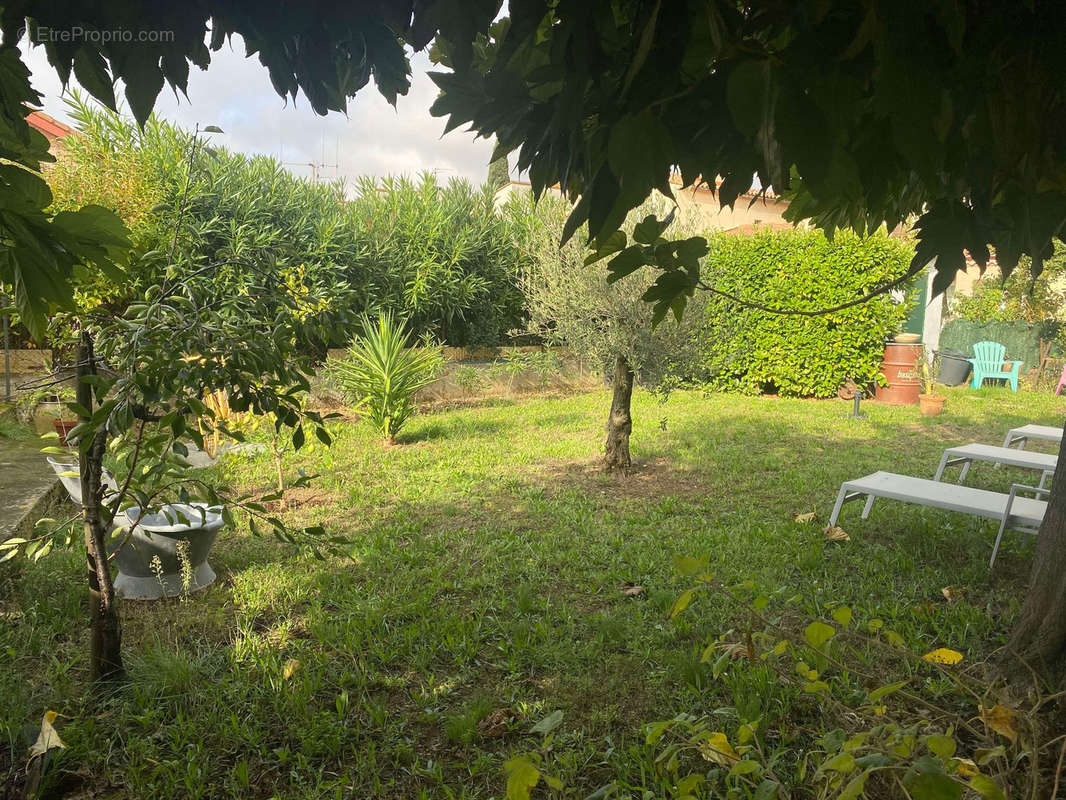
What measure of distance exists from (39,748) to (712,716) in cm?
230

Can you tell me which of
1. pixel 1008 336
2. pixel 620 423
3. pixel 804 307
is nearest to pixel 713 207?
pixel 1008 336

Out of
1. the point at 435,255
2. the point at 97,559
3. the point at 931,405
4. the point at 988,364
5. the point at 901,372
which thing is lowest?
the point at 97,559

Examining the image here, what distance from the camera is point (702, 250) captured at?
68.1 inches

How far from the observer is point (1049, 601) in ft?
9.29

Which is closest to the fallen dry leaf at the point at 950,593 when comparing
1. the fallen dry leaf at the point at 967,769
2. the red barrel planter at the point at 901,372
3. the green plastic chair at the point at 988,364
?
the fallen dry leaf at the point at 967,769

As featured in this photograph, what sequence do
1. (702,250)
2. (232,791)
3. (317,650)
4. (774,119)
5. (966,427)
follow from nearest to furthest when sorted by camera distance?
(774,119) → (702,250) → (232,791) → (317,650) → (966,427)

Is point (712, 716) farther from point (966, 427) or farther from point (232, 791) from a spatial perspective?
point (966, 427)

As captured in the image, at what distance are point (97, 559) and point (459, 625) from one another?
1638 mm

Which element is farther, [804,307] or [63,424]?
[804,307]

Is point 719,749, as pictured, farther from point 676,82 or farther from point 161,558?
point 161,558

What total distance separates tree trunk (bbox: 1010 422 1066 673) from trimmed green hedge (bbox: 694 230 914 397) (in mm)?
7891

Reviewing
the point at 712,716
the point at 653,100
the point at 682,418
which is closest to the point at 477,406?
the point at 682,418

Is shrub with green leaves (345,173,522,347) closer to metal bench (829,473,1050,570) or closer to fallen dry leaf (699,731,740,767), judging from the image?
metal bench (829,473,1050,570)

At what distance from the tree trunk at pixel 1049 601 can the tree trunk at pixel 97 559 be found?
366cm
